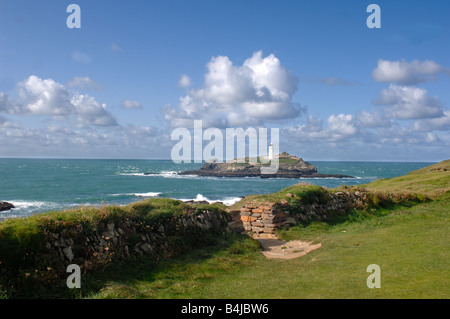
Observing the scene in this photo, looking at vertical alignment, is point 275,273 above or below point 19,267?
below

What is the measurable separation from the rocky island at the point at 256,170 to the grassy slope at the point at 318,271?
398 feet

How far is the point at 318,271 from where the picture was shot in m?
9.94

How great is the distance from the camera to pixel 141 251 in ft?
36.3

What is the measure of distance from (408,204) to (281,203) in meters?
11.3

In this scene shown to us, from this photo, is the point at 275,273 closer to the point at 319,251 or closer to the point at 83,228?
the point at 319,251

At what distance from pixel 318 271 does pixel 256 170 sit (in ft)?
442

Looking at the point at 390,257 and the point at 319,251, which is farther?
the point at 319,251
